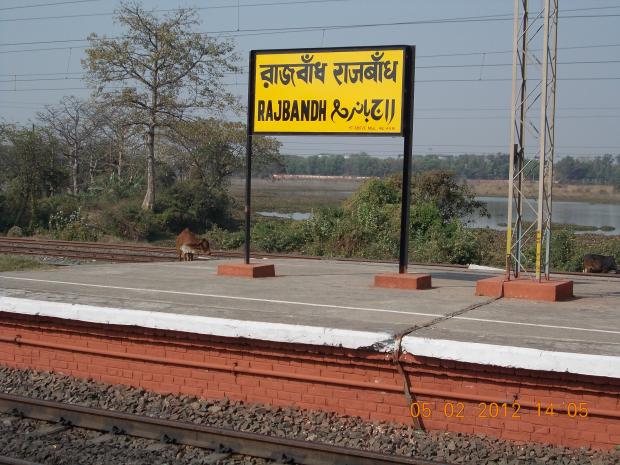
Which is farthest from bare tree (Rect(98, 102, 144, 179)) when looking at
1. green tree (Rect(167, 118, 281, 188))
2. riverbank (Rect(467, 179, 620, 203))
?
Answer: riverbank (Rect(467, 179, 620, 203))

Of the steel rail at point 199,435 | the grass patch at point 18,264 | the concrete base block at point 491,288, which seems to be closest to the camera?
the steel rail at point 199,435

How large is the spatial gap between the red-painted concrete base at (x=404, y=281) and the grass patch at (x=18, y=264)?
31.5 ft

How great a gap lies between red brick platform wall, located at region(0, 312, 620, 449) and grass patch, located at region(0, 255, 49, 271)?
8678 mm

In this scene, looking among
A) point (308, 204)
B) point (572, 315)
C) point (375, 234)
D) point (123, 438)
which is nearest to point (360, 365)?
point (123, 438)

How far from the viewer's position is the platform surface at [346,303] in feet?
25.4

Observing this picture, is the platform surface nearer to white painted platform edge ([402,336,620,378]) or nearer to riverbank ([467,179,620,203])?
white painted platform edge ([402,336,620,378])

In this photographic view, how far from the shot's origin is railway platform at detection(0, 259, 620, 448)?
6809mm

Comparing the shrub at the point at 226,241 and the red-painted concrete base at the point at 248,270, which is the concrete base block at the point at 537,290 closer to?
the red-painted concrete base at the point at 248,270

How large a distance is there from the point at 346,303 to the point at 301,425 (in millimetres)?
2614

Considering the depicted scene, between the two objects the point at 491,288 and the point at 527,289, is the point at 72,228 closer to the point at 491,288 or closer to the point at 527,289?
the point at 491,288

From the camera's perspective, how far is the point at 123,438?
7273mm

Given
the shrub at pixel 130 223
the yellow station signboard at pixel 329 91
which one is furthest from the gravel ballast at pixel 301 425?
the shrub at pixel 130 223

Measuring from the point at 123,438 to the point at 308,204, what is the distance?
55485mm
